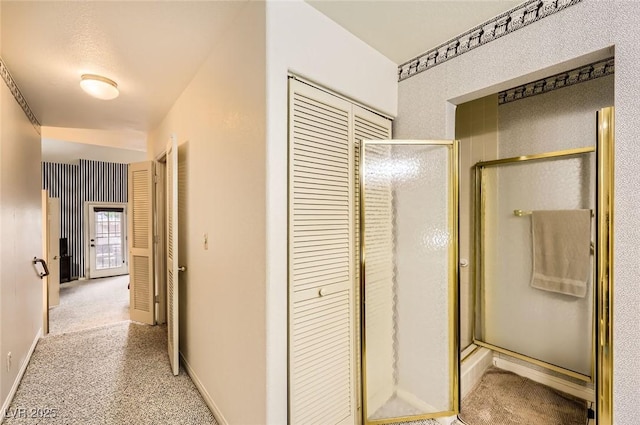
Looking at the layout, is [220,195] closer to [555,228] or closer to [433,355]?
[433,355]

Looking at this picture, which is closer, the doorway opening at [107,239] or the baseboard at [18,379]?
the baseboard at [18,379]

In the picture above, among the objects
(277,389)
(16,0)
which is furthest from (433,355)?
(16,0)

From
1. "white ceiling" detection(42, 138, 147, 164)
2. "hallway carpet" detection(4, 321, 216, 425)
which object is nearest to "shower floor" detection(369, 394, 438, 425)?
"hallway carpet" detection(4, 321, 216, 425)

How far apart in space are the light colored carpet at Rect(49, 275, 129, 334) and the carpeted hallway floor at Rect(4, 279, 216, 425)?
1.49 ft

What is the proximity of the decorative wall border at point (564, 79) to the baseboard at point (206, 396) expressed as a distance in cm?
319

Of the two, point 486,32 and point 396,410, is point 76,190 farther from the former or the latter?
point 486,32

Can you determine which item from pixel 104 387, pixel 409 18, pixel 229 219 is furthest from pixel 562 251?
pixel 104 387

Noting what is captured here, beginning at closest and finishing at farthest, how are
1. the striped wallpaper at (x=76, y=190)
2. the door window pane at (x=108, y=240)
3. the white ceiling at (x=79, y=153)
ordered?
the white ceiling at (x=79, y=153)
the striped wallpaper at (x=76, y=190)
the door window pane at (x=108, y=240)

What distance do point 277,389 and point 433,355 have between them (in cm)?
110

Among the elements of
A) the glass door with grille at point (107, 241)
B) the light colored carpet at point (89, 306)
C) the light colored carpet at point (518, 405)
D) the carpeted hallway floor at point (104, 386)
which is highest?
the glass door with grille at point (107, 241)

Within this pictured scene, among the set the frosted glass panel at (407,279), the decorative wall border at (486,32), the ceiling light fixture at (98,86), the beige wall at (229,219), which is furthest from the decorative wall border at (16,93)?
the decorative wall border at (486,32)

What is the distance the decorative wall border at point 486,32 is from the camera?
1498mm

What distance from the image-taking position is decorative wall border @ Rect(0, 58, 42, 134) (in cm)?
209

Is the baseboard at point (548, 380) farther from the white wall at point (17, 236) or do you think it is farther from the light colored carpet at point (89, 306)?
the light colored carpet at point (89, 306)
